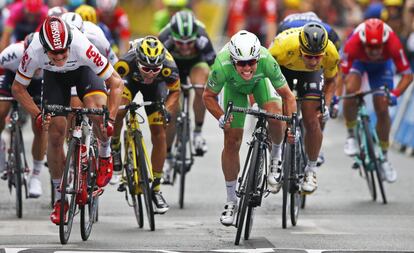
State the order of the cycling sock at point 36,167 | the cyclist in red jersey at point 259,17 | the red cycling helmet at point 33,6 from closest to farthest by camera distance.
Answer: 1. the cycling sock at point 36,167
2. the red cycling helmet at point 33,6
3. the cyclist in red jersey at point 259,17

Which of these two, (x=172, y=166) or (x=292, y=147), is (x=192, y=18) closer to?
(x=172, y=166)

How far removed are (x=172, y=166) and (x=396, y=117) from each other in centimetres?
645

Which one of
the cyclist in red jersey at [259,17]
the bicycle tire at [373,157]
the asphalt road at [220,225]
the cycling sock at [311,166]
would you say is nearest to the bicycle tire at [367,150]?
the bicycle tire at [373,157]

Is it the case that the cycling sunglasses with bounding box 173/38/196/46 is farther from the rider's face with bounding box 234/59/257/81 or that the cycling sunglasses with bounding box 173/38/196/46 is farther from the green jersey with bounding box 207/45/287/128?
the rider's face with bounding box 234/59/257/81

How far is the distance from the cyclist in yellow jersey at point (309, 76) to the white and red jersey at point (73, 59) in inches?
84.8

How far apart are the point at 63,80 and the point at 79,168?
1.15 metres

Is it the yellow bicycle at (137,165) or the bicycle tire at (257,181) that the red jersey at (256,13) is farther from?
the bicycle tire at (257,181)

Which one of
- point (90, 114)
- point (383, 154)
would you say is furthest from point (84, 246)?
point (383, 154)

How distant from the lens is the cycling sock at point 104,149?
13734 mm

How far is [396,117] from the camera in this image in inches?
886

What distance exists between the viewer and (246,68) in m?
13.1

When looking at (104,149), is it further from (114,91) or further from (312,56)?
(312,56)

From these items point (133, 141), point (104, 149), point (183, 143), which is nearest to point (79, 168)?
point (104, 149)

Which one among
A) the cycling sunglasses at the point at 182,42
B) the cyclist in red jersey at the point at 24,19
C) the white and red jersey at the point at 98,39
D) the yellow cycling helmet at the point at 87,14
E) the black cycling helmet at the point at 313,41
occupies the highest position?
the cyclist in red jersey at the point at 24,19
